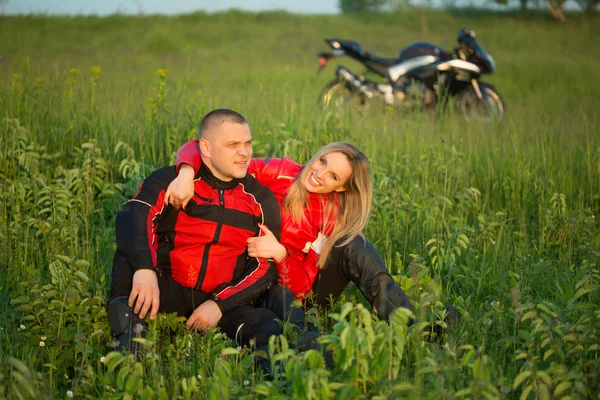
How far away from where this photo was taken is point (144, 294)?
3084 millimetres

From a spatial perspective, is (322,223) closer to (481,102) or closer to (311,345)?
(311,345)

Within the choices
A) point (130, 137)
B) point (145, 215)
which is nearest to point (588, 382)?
point (145, 215)

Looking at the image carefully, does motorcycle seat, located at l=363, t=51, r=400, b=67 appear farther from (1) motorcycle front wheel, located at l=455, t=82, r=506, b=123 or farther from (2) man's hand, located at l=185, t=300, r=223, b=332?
(2) man's hand, located at l=185, t=300, r=223, b=332

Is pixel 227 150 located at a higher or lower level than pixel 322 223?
higher

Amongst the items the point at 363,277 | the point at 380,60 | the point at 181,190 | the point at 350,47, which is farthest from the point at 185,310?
the point at 380,60

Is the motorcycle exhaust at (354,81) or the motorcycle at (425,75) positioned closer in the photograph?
the motorcycle exhaust at (354,81)

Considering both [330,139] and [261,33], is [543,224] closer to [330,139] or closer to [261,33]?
[330,139]

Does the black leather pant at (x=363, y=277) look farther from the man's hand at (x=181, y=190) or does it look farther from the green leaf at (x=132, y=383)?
the green leaf at (x=132, y=383)

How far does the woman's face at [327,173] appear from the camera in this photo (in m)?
3.58

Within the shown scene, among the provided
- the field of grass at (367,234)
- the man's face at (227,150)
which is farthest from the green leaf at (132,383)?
the man's face at (227,150)

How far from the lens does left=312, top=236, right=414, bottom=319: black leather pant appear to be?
329 centimetres

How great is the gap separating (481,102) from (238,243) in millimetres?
6763

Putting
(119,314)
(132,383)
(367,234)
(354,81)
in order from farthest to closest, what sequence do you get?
(354,81)
(367,234)
(119,314)
(132,383)

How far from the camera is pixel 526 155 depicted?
599cm
